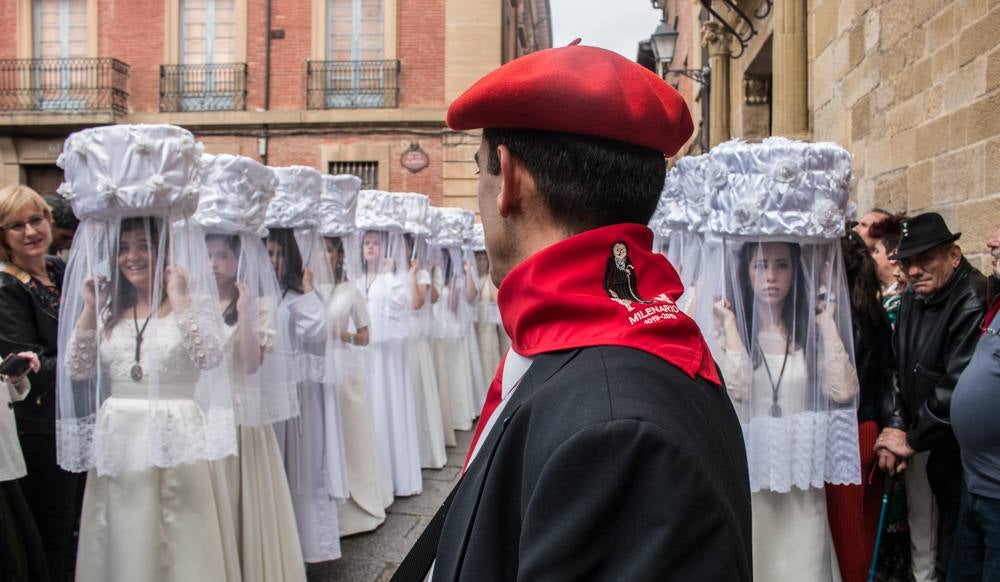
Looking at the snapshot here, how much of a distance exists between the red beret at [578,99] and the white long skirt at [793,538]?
→ 101 inches

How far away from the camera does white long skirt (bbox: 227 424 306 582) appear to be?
401 cm

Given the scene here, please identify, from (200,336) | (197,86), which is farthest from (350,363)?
(197,86)

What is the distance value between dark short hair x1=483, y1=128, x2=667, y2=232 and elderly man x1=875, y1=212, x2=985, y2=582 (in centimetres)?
282

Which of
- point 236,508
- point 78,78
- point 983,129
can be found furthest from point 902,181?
point 78,78

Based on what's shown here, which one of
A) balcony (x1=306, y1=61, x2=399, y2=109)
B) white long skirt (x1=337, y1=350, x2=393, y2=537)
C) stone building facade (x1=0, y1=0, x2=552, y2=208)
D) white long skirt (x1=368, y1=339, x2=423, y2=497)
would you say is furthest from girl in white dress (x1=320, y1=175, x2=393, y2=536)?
balcony (x1=306, y1=61, x2=399, y2=109)

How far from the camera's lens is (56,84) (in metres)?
19.4

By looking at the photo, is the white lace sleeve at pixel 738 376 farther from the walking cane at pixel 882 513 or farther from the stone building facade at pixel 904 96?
the stone building facade at pixel 904 96

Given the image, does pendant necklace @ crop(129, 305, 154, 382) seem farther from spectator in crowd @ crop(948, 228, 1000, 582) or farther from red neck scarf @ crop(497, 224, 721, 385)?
spectator in crowd @ crop(948, 228, 1000, 582)

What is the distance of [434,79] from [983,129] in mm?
15425

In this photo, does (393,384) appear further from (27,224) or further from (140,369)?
(140,369)

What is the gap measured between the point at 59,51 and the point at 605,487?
2208 cm

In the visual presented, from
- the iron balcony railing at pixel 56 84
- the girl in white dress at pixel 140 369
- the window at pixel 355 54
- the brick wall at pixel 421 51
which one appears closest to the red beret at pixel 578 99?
the girl in white dress at pixel 140 369

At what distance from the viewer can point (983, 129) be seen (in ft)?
13.0

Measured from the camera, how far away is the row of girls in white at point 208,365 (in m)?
3.43
